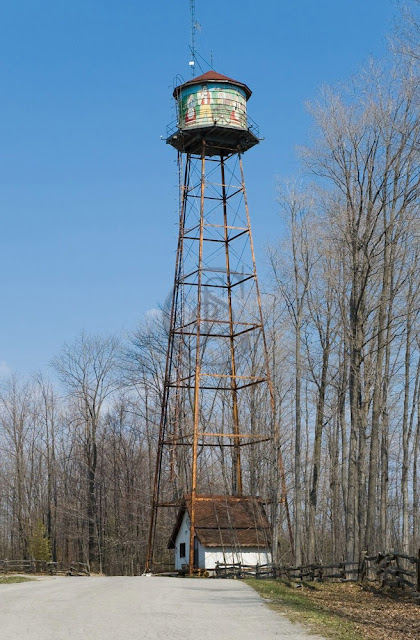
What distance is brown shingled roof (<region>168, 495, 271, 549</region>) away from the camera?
3028 cm

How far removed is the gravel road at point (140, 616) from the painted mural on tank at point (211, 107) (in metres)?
17.2

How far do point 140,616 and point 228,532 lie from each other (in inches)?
723

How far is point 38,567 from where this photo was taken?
41.7 meters

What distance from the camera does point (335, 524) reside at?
40.8 metres

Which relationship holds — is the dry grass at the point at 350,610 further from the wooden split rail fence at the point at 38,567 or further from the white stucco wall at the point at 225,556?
the wooden split rail fence at the point at 38,567

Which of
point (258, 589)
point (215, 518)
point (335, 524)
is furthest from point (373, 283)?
point (335, 524)

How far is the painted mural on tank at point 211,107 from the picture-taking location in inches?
1160

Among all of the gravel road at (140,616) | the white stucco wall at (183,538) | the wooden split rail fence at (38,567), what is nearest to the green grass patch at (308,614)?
the gravel road at (140,616)

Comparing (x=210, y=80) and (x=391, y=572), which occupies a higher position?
(x=210, y=80)

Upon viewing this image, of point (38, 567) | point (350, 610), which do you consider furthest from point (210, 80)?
point (38, 567)

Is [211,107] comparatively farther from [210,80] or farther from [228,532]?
[228,532]

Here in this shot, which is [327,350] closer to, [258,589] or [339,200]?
[339,200]

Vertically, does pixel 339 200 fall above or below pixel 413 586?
above

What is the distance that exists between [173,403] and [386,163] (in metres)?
19.3
